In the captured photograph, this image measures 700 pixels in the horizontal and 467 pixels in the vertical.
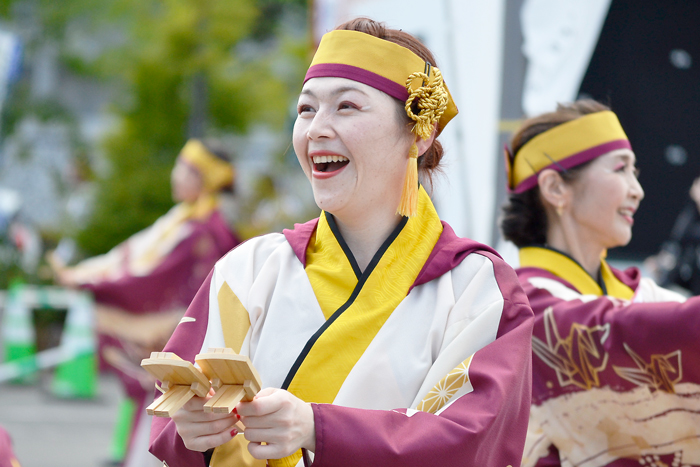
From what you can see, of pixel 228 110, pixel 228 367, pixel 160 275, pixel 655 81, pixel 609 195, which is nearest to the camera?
pixel 228 367

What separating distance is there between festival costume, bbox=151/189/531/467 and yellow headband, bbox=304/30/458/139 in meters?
0.28

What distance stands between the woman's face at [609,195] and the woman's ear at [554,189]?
0.03 meters

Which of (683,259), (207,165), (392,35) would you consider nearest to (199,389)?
(392,35)

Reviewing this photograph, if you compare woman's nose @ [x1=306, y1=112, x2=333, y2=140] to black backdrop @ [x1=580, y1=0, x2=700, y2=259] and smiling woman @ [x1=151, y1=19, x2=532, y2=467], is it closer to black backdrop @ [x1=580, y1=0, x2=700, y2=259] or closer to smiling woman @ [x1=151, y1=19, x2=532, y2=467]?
smiling woman @ [x1=151, y1=19, x2=532, y2=467]

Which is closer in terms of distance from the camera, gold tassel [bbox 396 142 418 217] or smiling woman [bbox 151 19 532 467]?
smiling woman [bbox 151 19 532 467]

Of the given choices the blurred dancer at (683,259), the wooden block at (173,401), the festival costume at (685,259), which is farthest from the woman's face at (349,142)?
the festival costume at (685,259)

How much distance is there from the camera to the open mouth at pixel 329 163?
1660 millimetres

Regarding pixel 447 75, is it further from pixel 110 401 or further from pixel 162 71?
pixel 162 71

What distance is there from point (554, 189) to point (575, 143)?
6.0 inches

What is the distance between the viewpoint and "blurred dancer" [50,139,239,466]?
5508 mm

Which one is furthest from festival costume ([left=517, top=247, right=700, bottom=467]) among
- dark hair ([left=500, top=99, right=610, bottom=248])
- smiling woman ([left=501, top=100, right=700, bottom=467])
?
dark hair ([left=500, top=99, right=610, bottom=248])

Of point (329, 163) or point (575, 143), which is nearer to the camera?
point (329, 163)

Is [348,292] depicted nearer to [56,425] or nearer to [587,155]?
[587,155]

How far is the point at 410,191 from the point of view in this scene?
1.68 metres
